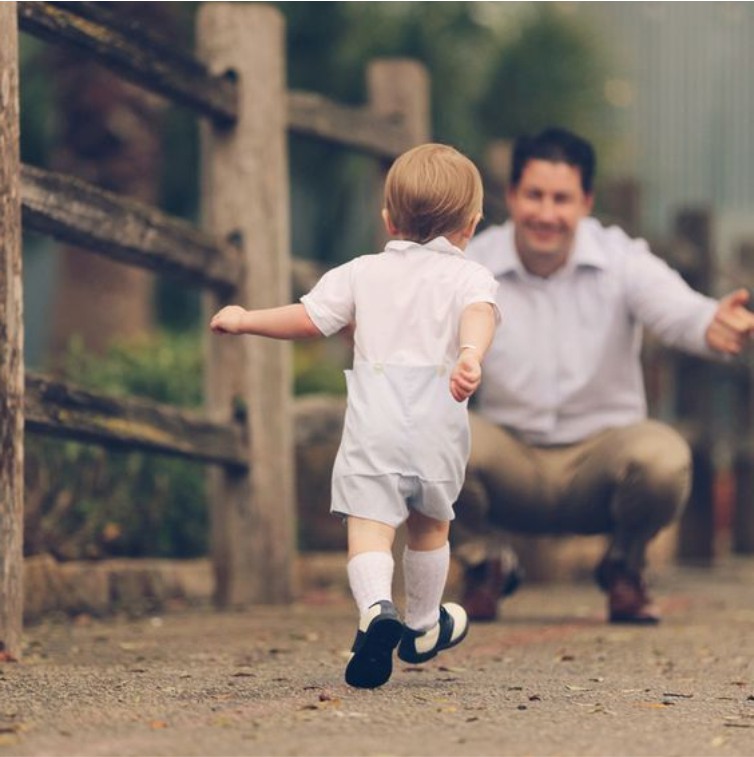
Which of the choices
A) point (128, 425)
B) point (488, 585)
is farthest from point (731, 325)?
point (128, 425)

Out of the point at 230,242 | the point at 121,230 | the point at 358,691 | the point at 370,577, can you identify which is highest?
the point at 230,242

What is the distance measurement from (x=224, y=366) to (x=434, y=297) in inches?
82.9

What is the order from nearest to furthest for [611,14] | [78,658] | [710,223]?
[78,658]
[710,223]
[611,14]

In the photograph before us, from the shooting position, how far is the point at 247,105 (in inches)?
231

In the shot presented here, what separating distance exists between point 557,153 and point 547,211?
200mm

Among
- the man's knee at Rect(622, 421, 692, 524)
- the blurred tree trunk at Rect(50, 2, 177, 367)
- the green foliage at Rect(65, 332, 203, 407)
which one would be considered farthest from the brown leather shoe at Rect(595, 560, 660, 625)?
the blurred tree trunk at Rect(50, 2, 177, 367)

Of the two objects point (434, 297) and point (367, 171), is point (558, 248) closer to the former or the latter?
point (434, 297)

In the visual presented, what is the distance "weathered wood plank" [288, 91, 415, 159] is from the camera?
244 inches

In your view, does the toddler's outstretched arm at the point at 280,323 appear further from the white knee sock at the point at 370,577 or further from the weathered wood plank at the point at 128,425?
the weathered wood plank at the point at 128,425

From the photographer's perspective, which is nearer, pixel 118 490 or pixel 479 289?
pixel 479 289

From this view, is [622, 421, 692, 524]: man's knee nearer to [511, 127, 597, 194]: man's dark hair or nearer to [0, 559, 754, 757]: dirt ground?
[0, 559, 754, 757]: dirt ground

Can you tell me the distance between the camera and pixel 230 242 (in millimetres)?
5863

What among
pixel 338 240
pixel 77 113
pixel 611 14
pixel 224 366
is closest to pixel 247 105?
pixel 224 366

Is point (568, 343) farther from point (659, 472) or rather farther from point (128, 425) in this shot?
point (128, 425)
